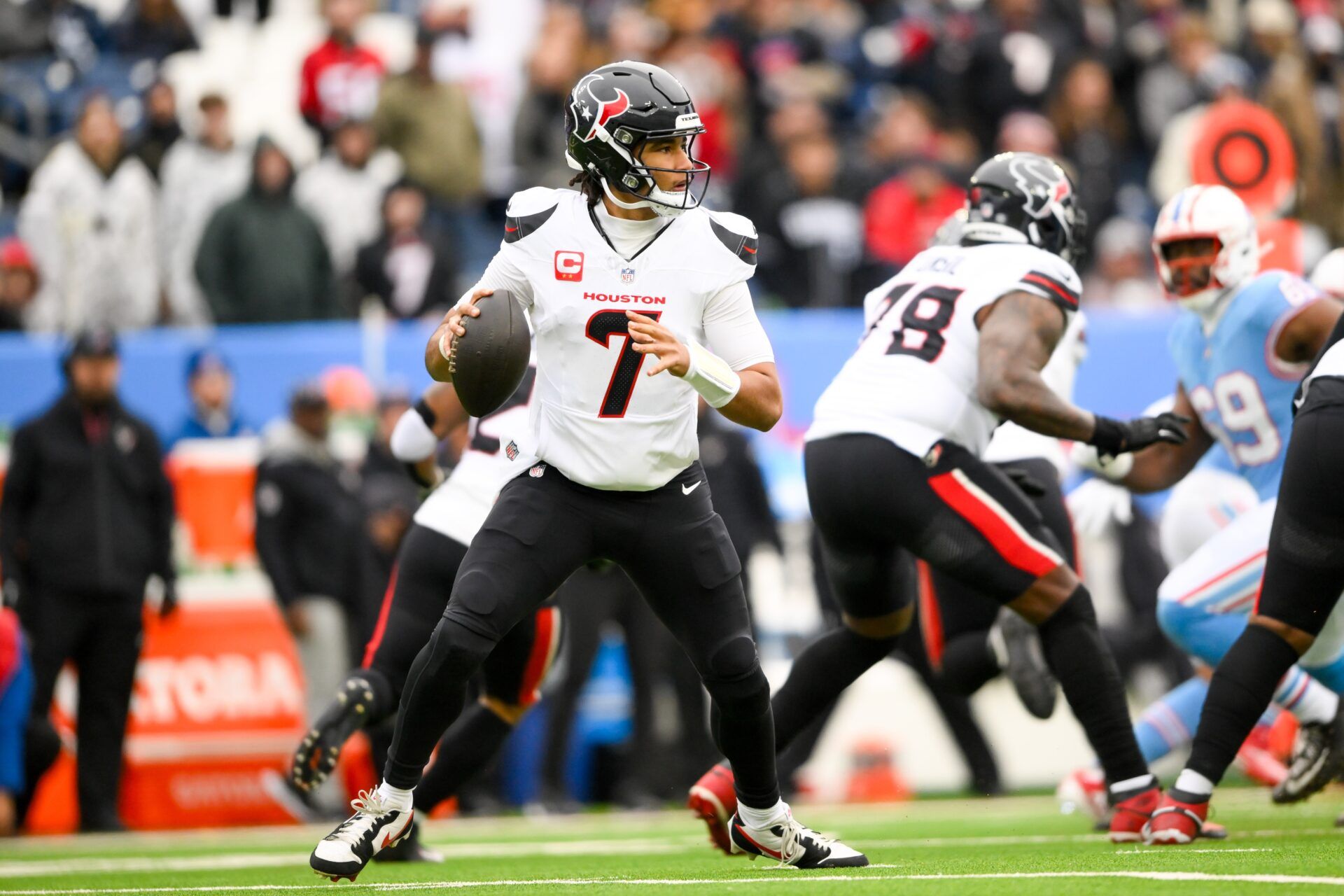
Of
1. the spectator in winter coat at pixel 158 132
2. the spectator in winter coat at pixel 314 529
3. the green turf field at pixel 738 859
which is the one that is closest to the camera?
the green turf field at pixel 738 859

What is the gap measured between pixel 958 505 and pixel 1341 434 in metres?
1.12

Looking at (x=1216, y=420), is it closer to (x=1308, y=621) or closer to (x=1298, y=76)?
(x=1308, y=621)

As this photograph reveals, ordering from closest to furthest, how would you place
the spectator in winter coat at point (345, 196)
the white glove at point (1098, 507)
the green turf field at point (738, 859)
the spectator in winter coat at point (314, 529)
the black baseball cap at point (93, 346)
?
the green turf field at point (738, 859), the white glove at point (1098, 507), the black baseball cap at point (93, 346), the spectator in winter coat at point (314, 529), the spectator in winter coat at point (345, 196)

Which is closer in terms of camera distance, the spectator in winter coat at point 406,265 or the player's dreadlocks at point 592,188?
the player's dreadlocks at point 592,188

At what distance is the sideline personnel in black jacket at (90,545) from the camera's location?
30.2 ft

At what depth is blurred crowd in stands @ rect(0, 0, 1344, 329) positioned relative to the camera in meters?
11.0

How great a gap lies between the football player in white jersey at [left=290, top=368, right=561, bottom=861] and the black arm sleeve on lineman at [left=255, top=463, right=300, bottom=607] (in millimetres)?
3099

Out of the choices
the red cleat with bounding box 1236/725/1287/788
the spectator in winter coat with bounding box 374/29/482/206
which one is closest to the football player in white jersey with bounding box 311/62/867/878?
the red cleat with bounding box 1236/725/1287/788

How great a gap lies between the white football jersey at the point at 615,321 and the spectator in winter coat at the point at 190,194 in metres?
6.63

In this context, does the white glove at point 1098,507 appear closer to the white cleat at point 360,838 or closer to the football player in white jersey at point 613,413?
the football player in white jersey at point 613,413

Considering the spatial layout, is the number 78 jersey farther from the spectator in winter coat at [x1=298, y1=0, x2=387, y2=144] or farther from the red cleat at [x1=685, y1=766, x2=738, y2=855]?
the spectator in winter coat at [x1=298, y1=0, x2=387, y2=144]

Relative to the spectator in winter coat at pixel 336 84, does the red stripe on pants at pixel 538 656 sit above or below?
below

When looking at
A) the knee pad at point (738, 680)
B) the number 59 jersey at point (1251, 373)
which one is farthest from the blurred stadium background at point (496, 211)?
the knee pad at point (738, 680)

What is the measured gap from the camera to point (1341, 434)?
17.3 ft
